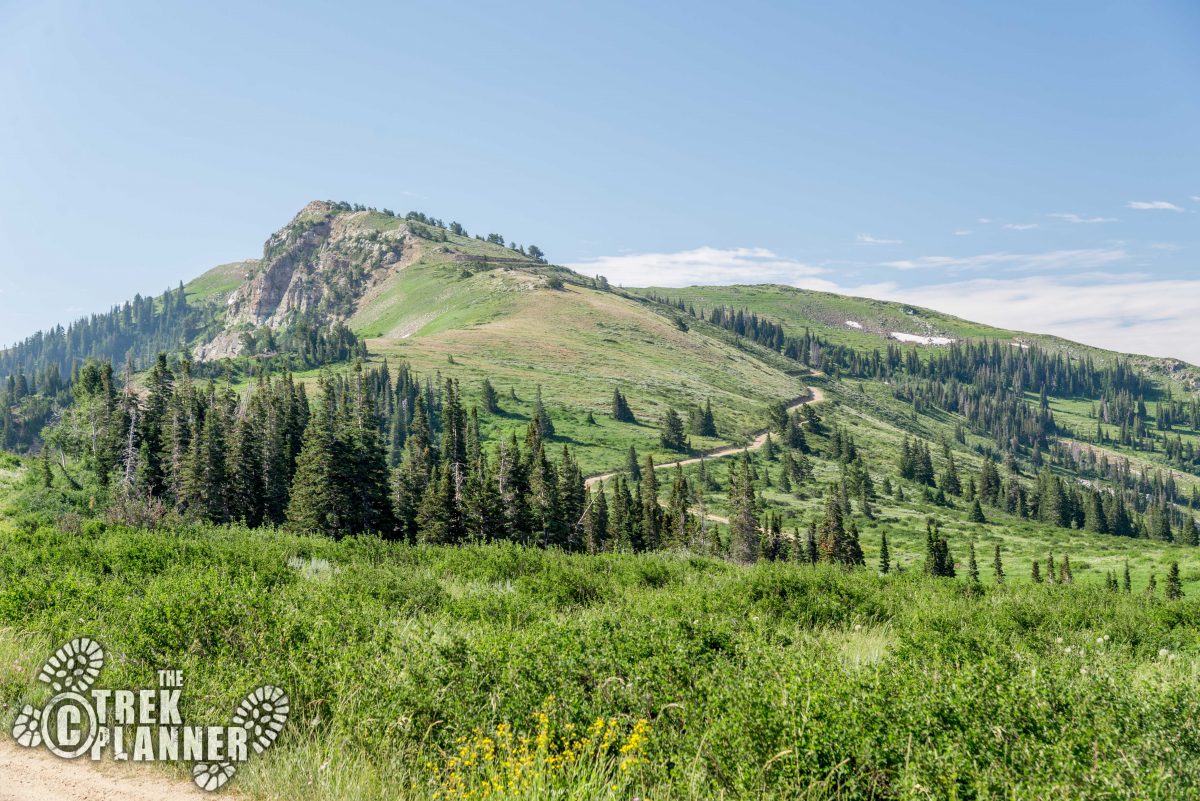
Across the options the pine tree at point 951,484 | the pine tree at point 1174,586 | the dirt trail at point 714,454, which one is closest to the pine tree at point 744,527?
the dirt trail at point 714,454

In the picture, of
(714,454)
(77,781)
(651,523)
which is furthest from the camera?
(714,454)

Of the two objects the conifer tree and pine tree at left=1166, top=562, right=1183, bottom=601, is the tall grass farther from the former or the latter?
pine tree at left=1166, top=562, right=1183, bottom=601

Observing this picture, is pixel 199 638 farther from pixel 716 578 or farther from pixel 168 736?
pixel 716 578

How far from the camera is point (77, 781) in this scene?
263 inches

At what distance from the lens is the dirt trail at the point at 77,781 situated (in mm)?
6434

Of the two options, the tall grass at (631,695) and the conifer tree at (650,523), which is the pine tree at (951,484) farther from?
the tall grass at (631,695)

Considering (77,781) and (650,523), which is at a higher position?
(77,781)

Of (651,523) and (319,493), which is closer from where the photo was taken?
(319,493)

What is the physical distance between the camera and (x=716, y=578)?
18500mm

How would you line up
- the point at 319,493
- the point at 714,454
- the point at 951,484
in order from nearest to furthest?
1. the point at 319,493
2. the point at 714,454
3. the point at 951,484

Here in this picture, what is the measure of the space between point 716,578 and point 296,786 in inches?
529

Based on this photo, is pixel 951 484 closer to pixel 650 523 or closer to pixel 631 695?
pixel 650 523

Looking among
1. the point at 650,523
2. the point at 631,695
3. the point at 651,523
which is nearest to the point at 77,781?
the point at 631,695

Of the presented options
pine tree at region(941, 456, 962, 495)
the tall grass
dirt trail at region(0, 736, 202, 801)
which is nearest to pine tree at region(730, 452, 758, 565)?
the tall grass
